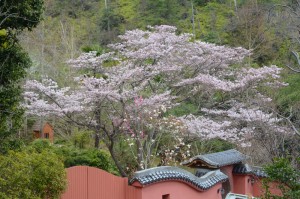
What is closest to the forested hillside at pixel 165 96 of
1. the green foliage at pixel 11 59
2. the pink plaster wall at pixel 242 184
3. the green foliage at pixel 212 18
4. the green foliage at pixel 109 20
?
the green foliage at pixel 11 59

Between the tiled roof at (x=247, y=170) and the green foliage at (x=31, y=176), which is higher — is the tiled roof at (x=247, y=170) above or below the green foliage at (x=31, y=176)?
above

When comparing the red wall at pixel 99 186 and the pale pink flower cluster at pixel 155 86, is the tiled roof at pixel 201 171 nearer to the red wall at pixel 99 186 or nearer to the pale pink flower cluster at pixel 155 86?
the pale pink flower cluster at pixel 155 86

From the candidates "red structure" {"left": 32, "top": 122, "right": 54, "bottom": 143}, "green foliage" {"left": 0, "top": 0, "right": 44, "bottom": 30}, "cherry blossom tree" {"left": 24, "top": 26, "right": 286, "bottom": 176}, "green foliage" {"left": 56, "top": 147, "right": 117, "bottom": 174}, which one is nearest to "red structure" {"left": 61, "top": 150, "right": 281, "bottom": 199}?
"cherry blossom tree" {"left": 24, "top": 26, "right": 286, "bottom": 176}

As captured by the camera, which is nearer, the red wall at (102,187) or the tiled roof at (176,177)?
the red wall at (102,187)

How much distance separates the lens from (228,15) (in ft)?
93.2

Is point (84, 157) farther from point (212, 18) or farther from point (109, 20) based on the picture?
point (109, 20)

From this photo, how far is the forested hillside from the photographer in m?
12.8

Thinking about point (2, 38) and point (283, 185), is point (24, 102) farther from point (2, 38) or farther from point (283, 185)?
point (283, 185)

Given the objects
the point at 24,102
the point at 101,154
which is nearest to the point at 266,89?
the point at 101,154

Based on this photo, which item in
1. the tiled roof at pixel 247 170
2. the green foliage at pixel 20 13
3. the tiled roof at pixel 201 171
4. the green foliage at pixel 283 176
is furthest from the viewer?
the tiled roof at pixel 247 170

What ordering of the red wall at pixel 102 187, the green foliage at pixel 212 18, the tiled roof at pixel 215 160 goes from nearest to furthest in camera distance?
1. the red wall at pixel 102 187
2. the tiled roof at pixel 215 160
3. the green foliage at pixel 212 18

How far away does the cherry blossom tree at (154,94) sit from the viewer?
1301cm

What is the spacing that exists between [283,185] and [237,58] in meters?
10.5

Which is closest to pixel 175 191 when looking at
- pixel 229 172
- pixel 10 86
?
pixel 229 172
